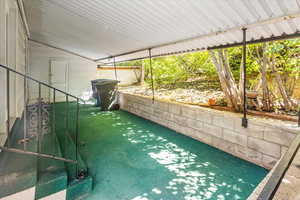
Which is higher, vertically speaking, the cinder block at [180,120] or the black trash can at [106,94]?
the black trash can at [106,94]

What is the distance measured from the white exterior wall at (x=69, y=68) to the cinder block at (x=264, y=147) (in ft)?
33.2

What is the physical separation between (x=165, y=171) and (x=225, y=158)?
4.41ft

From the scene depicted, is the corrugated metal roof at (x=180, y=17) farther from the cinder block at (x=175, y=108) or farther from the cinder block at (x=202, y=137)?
the cinder block at (x=202, y=137)

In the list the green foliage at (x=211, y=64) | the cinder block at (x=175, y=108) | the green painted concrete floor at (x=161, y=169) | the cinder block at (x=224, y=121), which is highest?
the green foliage at (x=211, y=64)

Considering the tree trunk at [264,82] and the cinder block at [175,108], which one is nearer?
the tree trunk at [264,82]

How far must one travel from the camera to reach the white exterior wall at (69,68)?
9.49 m

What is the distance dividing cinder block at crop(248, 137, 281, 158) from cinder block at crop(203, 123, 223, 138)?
26.1 inches

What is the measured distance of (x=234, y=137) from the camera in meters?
3.51

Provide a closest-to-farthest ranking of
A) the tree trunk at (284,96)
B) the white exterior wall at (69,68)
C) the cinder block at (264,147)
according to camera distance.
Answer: the cinder block at (264,147) < the tree trunk at (284,96) < the white exterior wall at (69,68)

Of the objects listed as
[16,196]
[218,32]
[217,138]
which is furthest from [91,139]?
[218,32]

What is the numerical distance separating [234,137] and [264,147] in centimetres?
57

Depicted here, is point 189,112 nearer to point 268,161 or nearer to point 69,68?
point 268,161

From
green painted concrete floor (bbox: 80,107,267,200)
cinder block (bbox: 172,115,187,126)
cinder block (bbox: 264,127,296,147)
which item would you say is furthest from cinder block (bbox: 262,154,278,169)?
cinder block (bbox: 172,115,187,126)

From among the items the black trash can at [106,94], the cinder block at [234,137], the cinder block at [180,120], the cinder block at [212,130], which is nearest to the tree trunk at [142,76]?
the black trash can at [106,94]
